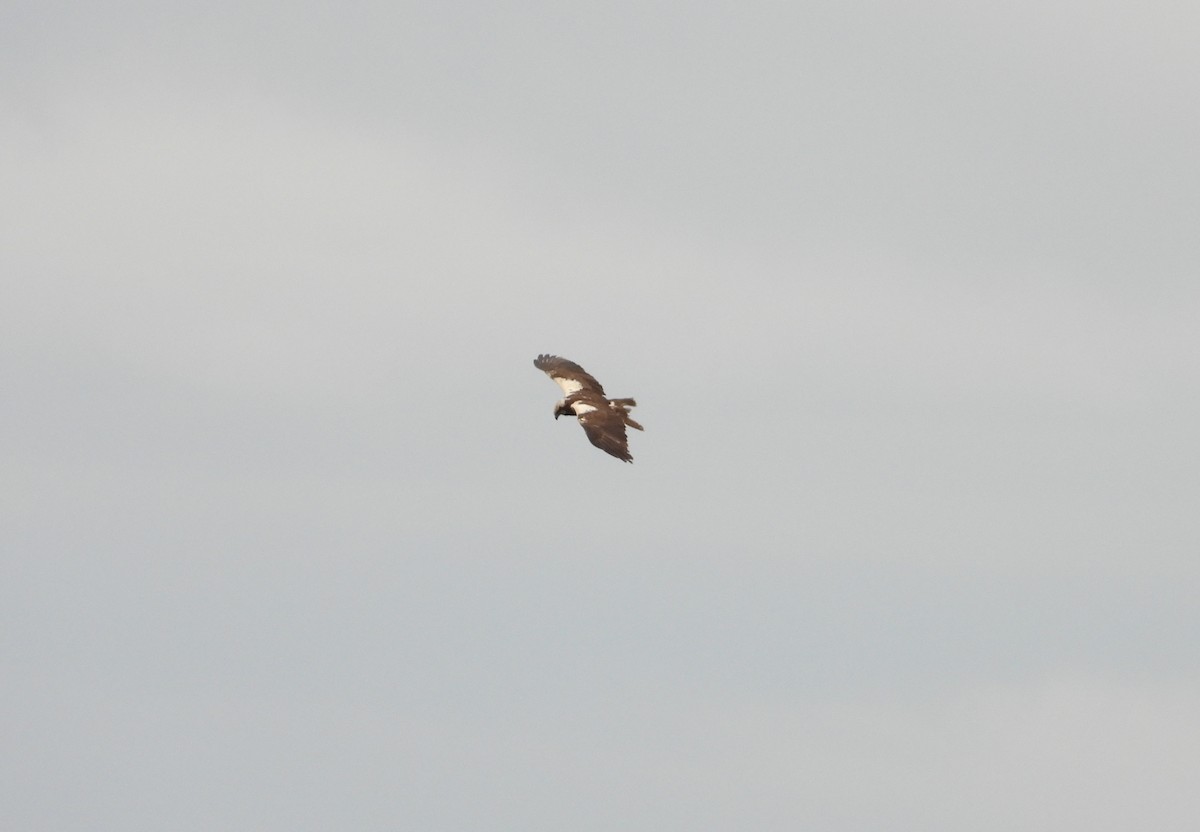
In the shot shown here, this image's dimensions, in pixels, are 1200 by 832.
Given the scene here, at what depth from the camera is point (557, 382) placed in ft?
261

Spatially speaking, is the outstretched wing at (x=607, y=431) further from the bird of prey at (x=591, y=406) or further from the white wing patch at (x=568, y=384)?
the white wing patch at (x=568, y=384)

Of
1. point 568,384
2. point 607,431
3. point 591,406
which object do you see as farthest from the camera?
point 568,384

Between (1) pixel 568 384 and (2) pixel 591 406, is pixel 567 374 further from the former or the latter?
(2) pixel 591 406

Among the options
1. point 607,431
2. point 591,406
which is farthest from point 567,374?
point 607,431

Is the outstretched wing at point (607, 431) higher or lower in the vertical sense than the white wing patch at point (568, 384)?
lower

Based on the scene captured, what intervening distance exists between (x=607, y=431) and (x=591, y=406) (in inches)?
121

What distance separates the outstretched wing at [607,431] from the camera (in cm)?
6969

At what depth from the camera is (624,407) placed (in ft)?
240

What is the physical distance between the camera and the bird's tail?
71.9 meters

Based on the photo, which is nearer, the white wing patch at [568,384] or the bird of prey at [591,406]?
the bird of prey at [591,406]

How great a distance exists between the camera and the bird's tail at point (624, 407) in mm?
71938

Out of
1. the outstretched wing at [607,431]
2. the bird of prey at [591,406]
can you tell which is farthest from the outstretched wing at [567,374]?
the outstretched wing at [607,431]

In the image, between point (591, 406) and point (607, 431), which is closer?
point (607, 431)

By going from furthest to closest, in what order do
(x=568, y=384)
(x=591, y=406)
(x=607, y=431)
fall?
(x=568, y=384), (x=591, y=406), (x=607, y=431)
